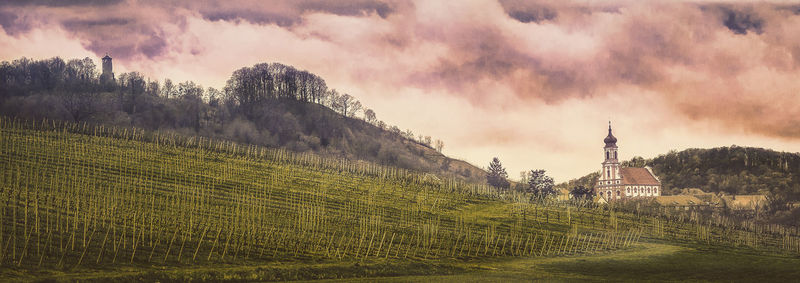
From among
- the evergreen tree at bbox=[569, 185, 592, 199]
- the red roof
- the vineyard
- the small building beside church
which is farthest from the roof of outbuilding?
the vineyard

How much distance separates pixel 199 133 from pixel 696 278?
10637 centimetres

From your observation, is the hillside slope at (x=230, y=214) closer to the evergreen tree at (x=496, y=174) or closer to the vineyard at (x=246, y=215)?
the vineyard at (x=246, y=215)

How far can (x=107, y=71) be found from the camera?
575 ft

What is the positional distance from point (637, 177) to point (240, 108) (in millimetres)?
98589

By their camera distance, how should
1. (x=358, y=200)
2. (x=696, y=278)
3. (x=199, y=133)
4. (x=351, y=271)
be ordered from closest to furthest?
(x=351, y=271) → (x=696, y=278) → (x=358, y=200) → (x=199, y=133)

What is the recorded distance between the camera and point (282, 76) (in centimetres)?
17175

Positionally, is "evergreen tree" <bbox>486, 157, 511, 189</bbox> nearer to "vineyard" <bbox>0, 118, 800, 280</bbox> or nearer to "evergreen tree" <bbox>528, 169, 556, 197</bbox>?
"evergreen tree" <bbox>528, 169, 556, 197</bbox>

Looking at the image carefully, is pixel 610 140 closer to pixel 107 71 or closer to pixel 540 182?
pixel 540 182

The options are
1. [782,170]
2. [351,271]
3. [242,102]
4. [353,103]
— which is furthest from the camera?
[782,170]

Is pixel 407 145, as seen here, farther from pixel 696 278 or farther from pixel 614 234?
pixel 696 278

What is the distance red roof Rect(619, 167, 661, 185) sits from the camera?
18050 cm

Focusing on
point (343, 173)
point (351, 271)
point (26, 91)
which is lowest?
point (351, 271)

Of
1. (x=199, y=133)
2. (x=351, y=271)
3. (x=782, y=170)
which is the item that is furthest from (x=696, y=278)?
(x=782, y=170)

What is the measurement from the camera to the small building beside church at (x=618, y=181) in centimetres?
17550
